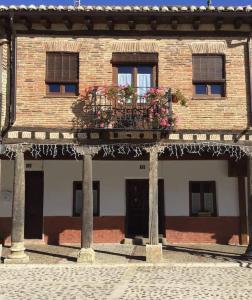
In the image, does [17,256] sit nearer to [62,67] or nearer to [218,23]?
[62,67]

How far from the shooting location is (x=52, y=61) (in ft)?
44.5

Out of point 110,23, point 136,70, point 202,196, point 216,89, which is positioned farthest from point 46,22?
point 202,196

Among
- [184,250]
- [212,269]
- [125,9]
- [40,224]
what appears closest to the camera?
[212,269]

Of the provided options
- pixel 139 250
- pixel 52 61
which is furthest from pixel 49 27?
pixel 139 250

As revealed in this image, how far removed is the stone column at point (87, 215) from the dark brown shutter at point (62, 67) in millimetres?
2091

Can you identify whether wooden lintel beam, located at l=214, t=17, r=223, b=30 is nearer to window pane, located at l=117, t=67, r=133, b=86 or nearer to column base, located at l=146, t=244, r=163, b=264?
window pane, located at l=117, t=67, r=133, b=86

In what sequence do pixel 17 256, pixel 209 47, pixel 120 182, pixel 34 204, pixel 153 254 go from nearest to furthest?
pixel 17 256 → pixel 153 254 → pixel 209 47 → pixel 34 204 → pixel 120 182

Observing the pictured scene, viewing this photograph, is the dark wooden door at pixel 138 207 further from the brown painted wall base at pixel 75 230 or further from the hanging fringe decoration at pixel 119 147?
the hanging fringe decoration at pixel 119 147

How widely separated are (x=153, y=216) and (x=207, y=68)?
14.7ft

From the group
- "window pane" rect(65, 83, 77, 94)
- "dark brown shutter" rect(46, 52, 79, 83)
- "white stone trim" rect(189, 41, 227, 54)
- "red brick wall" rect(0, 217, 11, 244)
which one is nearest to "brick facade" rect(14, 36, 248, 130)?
"white stone trim" rect(189, 41, 227, 54)

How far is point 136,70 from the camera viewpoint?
44.9 feet

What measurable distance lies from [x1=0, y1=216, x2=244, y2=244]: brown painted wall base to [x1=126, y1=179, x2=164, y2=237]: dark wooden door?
0.32 m

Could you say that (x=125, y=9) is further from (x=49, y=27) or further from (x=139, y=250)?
(x=139, y=250)

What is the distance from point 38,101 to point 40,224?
16.4 ft
